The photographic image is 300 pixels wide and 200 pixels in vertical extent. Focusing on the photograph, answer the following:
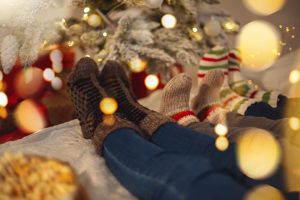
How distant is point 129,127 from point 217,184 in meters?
0.34

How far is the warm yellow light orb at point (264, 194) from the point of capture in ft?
1.87

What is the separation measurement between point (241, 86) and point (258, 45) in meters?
0.58

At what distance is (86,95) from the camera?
1.02 meters

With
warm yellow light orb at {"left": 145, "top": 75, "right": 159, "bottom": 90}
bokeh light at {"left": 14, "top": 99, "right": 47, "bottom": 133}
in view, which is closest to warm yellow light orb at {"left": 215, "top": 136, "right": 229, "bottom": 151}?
bokeh light at {"left": 14, "top": 99, "right": 47, "bottom": 133}

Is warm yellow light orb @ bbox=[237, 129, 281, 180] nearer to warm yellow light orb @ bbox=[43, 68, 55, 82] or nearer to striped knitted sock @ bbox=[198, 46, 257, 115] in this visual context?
striped knitted sock @ bbox=[198, 46, 257, 115]

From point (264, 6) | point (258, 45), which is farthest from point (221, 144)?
point (264, 6)

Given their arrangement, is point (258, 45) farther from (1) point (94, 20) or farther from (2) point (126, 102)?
(2) point (126, 102)

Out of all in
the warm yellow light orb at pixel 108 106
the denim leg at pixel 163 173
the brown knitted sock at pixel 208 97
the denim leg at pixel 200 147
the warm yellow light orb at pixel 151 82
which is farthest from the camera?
the warm yellow light orb at pixel 151 82

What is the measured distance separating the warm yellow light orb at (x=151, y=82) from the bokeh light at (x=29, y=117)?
0.59m

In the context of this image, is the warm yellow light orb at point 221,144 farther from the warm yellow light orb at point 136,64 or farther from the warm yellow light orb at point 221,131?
the warm yellow light orb at point 136,64

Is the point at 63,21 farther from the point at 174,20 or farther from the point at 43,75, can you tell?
the point at 174,20

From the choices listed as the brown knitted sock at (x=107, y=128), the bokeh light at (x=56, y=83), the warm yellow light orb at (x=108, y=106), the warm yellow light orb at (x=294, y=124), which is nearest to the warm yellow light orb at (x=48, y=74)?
the bokeh light at (x=56, y=83)

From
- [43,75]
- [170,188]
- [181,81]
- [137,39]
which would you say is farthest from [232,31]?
[170,188]

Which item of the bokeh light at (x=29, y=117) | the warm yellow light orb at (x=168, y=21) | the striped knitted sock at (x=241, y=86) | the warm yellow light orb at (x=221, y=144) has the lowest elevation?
the bokeh light at (x=29, y=117)
